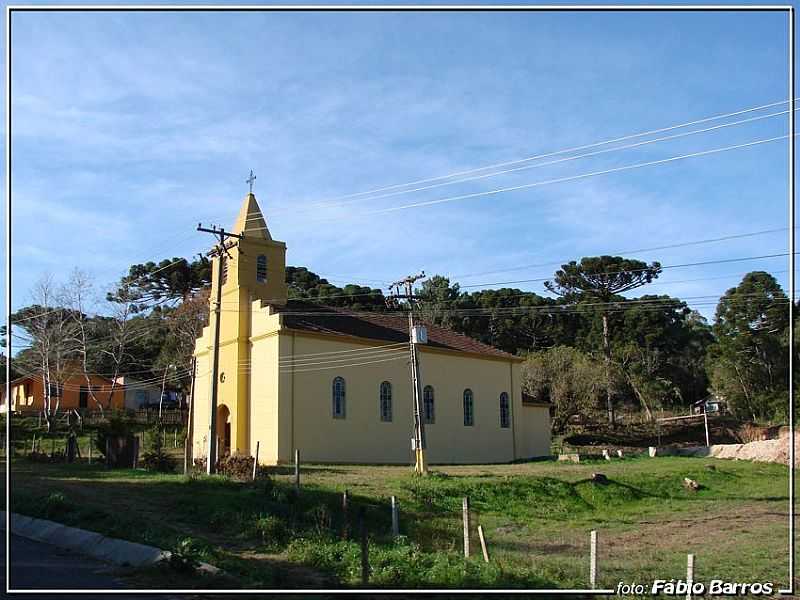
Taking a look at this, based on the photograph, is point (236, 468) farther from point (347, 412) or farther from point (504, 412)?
point (504, 412)

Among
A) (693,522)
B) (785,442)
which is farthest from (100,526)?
(785,442)

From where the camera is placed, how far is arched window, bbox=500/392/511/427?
43000mm

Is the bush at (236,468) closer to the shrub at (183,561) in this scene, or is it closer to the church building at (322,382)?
the church building at (322,382)

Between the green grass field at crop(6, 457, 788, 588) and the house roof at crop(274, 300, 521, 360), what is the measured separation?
6.83 metres

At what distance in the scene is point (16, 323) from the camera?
40969mm

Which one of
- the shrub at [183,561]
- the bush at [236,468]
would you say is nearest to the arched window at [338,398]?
the bush at [236,468]

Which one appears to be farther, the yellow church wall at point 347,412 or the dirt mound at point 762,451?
the dirt mound at point 762,451

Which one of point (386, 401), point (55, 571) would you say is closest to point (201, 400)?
point (386, 401)

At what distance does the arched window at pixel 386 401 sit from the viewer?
121ft

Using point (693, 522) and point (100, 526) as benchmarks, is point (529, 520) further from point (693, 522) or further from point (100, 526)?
point (100, 526)

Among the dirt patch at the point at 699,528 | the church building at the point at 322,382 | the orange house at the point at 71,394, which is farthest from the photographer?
the orange house at the point at 71,394

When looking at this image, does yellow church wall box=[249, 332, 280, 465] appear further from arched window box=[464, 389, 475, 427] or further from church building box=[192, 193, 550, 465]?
arched window box=[464, 389, 475, 427]

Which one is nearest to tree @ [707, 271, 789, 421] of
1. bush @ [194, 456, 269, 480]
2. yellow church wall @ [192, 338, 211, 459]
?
bush @ [194, 456, 269, 480]

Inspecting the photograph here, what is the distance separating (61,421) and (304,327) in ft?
77.1
